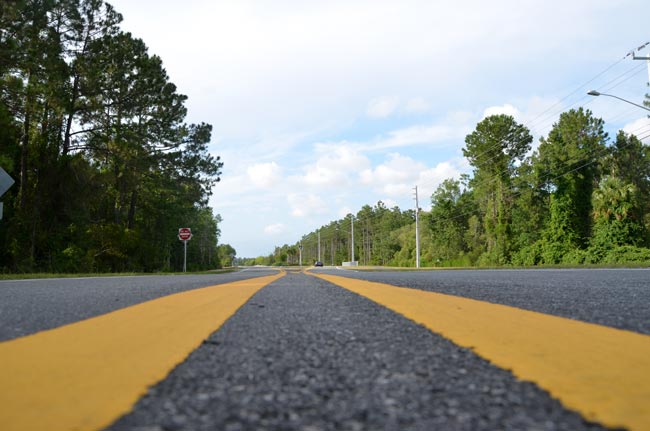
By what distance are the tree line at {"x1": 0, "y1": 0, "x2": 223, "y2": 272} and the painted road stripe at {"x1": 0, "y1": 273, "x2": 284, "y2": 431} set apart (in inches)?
684

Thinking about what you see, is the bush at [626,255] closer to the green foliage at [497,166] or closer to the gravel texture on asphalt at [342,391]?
the green foliage at [497,166]

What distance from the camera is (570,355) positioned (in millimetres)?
1646

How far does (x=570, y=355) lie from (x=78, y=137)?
25713 millimetres

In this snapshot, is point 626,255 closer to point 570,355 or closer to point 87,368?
point 570,355

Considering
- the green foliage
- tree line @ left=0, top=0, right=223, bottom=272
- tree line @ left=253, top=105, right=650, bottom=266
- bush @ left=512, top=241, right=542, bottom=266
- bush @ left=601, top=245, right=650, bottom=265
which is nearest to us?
tree line @ left=0, top=0, right=223, bottom=272

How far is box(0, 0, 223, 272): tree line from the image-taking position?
58.9ft

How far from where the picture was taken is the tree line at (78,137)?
18.0m

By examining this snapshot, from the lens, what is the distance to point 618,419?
100 centimetres

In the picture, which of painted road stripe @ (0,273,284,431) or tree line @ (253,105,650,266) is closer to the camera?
painted road stripe @ (0,273,284,431)

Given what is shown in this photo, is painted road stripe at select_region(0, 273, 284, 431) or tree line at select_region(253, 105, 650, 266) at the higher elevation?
tree line at select_region(253, 105, 650, 266)

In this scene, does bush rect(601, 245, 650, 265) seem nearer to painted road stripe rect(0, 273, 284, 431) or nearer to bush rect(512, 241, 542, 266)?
bush rect(512, 241, 542, 266)

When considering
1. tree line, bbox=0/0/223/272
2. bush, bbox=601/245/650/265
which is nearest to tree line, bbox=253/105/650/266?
bush, bbox=601/245/650/265

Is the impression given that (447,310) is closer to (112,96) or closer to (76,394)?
(76,394)

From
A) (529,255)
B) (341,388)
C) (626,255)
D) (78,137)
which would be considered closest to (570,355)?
(341,388)
